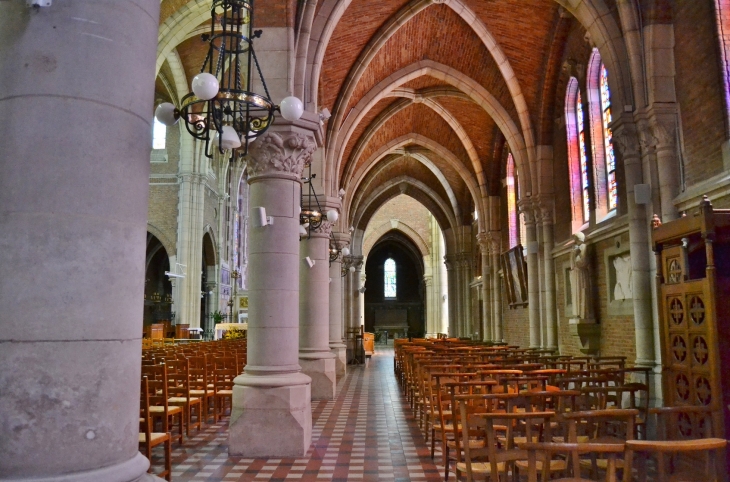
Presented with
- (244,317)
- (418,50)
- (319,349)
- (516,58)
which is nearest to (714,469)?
(319,349)

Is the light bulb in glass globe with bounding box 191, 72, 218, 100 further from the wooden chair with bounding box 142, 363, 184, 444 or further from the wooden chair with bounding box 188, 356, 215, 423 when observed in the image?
the wooden chair with bounding box 188, 356, 215, 423

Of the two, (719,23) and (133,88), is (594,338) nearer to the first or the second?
(719,23)

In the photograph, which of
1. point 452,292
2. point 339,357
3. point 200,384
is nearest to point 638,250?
point 200,384

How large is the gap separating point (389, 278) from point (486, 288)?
24.9 m

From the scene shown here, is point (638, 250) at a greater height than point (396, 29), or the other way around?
point (396, 29)

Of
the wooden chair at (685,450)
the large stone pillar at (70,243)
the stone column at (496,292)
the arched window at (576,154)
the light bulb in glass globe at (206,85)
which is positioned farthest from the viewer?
the stone column at (496,292)

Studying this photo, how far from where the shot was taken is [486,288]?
2186 centimetres

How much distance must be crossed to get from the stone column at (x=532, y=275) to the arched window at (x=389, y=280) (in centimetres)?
3067

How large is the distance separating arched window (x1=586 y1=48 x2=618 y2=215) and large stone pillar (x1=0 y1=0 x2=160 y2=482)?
37.5 feet

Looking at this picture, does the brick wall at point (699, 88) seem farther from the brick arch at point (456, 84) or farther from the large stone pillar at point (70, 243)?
the large stone pillar at point (70, 243)

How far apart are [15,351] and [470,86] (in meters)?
15.5

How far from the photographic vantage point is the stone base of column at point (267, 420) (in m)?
6.50

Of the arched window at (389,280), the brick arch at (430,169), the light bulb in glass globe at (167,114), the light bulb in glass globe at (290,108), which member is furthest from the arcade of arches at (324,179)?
the arched window at (389,280)

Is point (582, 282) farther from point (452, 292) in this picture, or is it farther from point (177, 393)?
point (452, 292)
